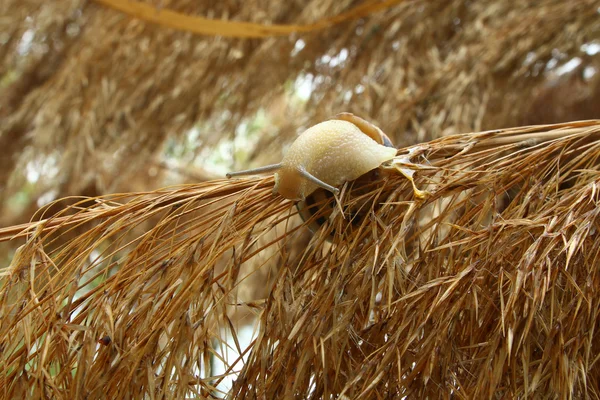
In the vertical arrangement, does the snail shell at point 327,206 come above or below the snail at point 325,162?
below

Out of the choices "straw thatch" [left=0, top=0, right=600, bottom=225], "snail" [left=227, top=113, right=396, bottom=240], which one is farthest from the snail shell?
"straw thatch" [left=0, top=0, right=600, bottom=225]

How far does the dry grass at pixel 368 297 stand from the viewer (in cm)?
48

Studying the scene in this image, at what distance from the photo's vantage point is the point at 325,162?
0.55 metres

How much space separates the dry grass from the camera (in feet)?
1.58

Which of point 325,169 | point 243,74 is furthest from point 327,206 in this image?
point 243,74

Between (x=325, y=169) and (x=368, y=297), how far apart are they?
109mm

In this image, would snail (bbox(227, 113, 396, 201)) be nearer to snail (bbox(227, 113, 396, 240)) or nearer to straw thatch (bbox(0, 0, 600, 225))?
snail (bbox(227, 113, 396, 240))

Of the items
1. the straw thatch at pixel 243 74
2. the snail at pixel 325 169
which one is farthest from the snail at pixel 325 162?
the straw thatch at pixel 243 74

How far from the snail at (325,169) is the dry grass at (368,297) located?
11 mm

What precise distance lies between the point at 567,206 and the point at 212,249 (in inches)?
10.7

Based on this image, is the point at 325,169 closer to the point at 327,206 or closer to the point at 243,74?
the point at 327,206

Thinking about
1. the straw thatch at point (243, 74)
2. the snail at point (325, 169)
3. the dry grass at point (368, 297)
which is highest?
the straw thatch at point (243, 74)

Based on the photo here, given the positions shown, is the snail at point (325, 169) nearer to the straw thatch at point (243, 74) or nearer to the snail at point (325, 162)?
the snail at point (325, 162)

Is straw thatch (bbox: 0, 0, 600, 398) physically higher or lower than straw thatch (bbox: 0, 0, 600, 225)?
lower
